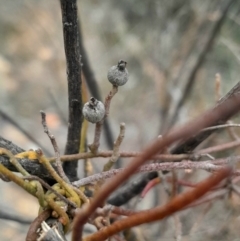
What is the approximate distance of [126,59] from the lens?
152cm

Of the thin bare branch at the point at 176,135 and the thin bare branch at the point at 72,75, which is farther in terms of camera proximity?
the thin bare branch at the point at 72,75

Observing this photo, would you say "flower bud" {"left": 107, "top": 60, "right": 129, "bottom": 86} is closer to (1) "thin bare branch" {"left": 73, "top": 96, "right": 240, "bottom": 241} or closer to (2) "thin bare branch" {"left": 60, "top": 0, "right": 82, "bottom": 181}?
(2) "thin bare branch" {"left": 60, "top": 0, "right": 82, "bottom": 181}

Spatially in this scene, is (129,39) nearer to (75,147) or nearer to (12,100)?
(12,100)

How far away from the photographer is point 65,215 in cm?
24

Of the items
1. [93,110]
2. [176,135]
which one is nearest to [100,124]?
[93,110]

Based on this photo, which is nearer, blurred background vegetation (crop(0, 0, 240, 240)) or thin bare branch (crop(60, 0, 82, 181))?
thin bare branch (crop(60, 0, 82, 181))

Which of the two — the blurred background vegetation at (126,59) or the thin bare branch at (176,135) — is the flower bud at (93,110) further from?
the blurred background vegetation at (126,59)

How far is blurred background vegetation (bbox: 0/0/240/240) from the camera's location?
3.39 ft

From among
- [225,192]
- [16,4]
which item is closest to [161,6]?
[225,192]

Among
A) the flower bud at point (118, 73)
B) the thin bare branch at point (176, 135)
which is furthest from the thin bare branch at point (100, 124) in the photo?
the thin bare branch at point (176, 135)

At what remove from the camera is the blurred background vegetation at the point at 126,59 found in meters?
1.03

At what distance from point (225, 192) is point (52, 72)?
137 cm

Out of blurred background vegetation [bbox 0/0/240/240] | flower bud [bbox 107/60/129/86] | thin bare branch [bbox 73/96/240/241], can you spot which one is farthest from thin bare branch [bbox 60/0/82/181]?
blurred background vegetation [bbox 0/0/240/240]

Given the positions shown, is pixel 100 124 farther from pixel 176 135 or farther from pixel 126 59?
pixel 126 59
